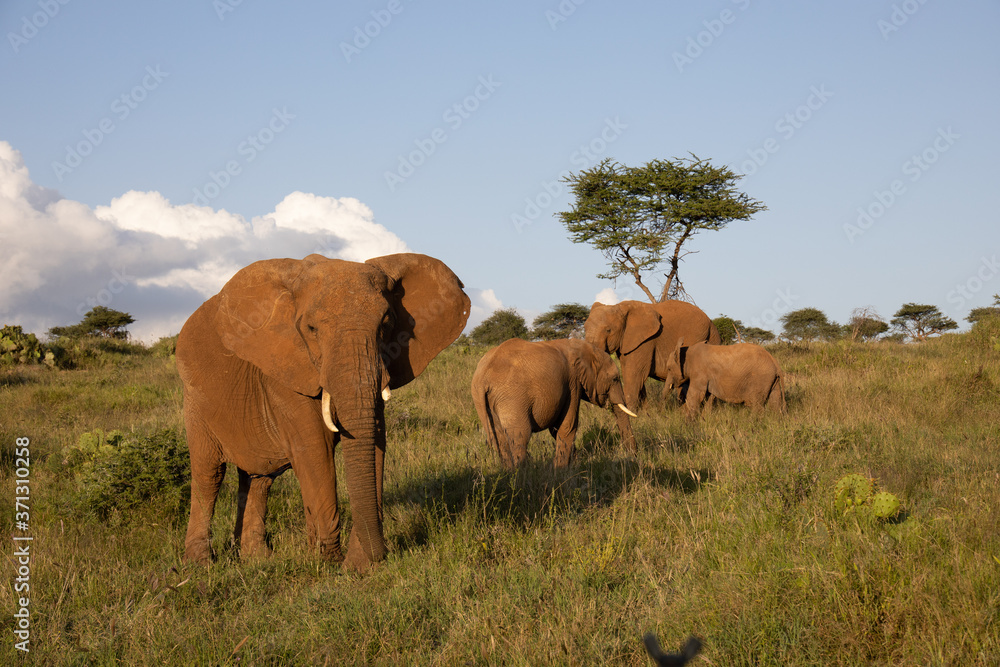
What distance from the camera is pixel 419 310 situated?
5.34 meters

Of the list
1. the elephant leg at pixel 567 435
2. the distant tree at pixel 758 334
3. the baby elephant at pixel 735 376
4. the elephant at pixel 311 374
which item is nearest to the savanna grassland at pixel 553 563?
the elephant leg at pixel 567 435

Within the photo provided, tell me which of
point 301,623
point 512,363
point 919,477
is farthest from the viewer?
point 512,363

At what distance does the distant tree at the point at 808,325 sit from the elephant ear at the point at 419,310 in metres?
35.7

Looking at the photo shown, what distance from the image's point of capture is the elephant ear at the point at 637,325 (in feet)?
45.6

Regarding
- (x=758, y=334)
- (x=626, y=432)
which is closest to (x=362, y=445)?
(x=626, y=432)

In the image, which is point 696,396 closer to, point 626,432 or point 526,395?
point 626,432

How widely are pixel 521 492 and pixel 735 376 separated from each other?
6.37 m

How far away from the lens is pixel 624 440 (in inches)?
353

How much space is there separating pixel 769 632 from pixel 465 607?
1679 mm

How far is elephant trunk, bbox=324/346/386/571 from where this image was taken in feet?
14.4

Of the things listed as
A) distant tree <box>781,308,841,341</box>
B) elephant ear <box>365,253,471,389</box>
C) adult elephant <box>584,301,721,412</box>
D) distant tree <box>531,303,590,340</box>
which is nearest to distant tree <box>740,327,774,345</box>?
distant tree <box>781,308,841,341</box>

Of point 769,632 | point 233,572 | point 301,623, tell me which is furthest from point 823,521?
point 233,572

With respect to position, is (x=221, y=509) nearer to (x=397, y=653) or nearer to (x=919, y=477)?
(x=397, y=653)

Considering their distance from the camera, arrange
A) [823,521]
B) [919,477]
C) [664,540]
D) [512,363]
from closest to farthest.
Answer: [823,521] → [664,540] → [919,477] → [512,363]
